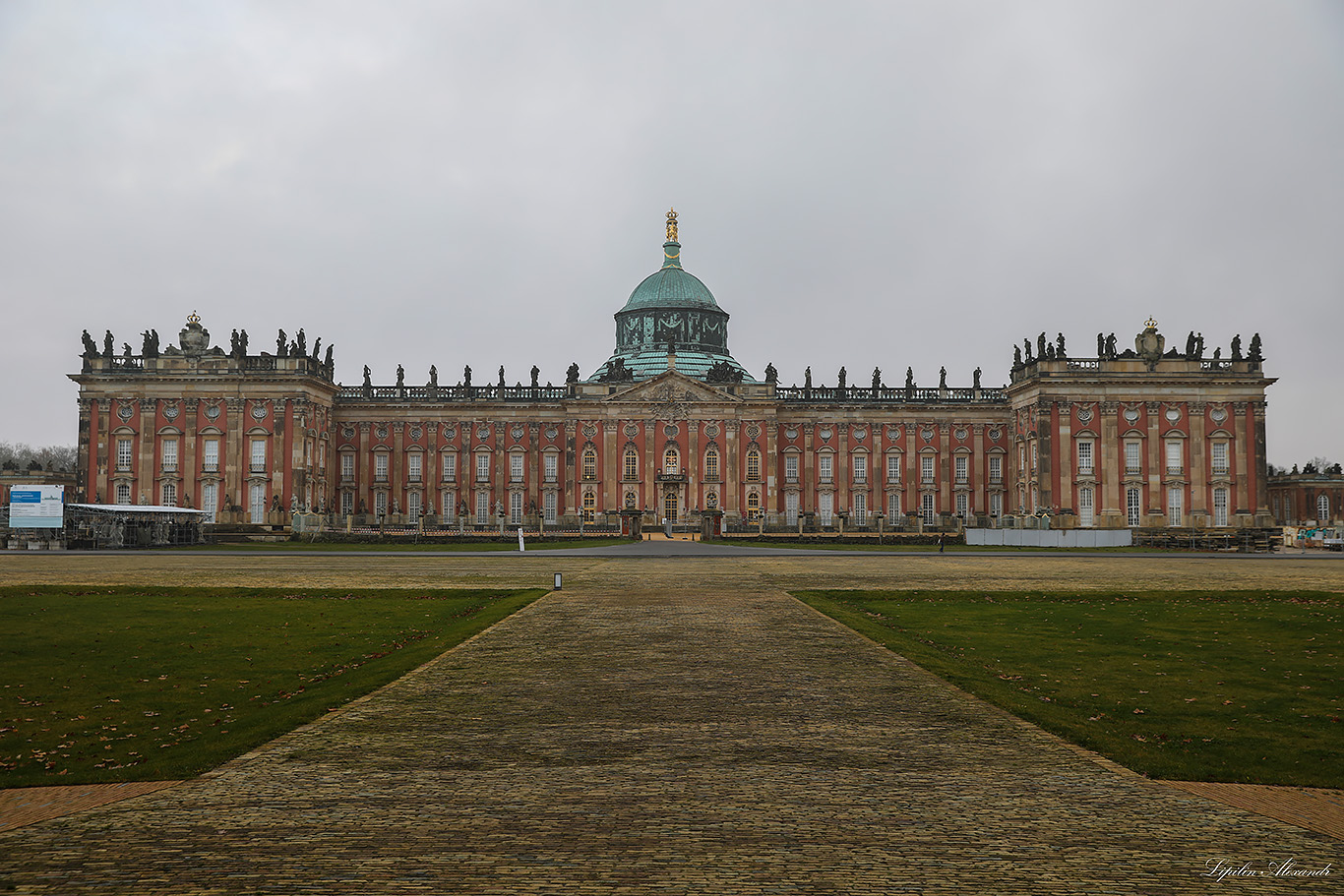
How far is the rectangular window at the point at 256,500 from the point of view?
77.5m

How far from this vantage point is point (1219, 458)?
258 feet

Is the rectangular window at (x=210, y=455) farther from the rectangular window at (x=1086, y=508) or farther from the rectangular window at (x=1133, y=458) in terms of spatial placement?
the rectangular window at (x=1133, y=458)

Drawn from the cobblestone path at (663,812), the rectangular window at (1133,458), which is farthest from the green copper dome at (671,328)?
the cobblestone path at (663,812)

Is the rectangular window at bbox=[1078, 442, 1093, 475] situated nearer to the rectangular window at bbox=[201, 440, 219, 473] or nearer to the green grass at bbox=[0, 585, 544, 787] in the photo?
the green grass at bbox=[0, 585, 544, 787]

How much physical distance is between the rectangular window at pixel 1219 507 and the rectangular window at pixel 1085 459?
32.8 ft

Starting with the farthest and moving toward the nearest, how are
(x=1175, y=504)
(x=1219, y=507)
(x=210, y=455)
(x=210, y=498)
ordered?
1. (x=210, y=455)
2. (x=1219, y=507)
3. (x=1175, y=504)
4. (x=210, y=498)

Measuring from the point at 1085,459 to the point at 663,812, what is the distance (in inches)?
3072

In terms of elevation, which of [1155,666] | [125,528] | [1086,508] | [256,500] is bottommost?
[1155,666]

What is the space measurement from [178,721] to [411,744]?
10.6 feet

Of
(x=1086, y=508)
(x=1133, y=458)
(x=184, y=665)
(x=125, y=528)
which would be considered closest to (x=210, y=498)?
(x=125, y=528)

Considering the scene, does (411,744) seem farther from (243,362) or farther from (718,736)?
(243,362)

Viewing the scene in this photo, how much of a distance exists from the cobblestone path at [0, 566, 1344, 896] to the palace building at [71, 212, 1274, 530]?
64.7 meters

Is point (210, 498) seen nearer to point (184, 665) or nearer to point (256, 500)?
point (256, 500)

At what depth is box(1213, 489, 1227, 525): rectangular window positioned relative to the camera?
7781cm
